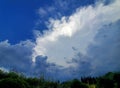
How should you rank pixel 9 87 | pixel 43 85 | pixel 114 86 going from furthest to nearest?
pixel 114 86, pixel 43 85, pixel 9 87

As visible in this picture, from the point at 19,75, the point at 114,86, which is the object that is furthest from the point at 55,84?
the point at 114,86

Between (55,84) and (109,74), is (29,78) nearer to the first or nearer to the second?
(55,84)

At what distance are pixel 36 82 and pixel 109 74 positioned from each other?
12810mm

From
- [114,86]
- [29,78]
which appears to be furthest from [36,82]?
[114,86]

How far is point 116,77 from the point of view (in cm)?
4559

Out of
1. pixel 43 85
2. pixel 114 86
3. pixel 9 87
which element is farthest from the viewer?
pixel 114 86

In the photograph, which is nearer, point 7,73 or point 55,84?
point 7,73

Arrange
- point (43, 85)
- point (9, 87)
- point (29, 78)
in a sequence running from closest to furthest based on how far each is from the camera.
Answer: point (9, 87)
point (43, 85)
point (29, 78)

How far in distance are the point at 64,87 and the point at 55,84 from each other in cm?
195

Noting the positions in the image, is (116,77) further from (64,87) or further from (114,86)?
(64,87)

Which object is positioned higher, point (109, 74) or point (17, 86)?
point (109, 74)

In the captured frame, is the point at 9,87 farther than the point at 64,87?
No

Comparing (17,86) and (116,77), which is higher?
(116,77)

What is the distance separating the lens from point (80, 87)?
42406mm
